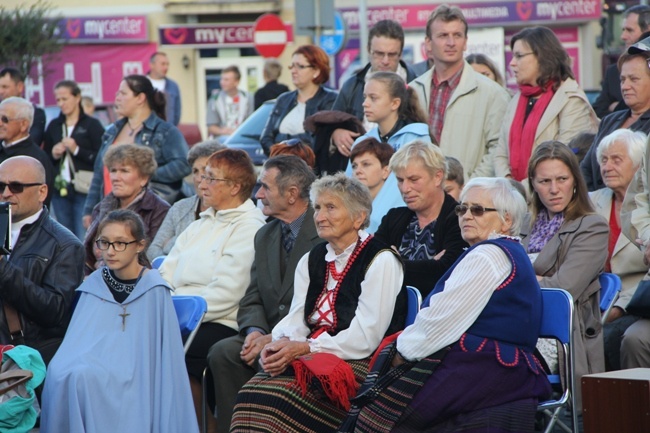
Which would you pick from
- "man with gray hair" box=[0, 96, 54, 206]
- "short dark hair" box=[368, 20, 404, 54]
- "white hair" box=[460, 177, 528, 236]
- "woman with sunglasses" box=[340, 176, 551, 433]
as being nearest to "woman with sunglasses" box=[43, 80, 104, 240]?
"man with gray hair" box=[0, 96, 54, 206]

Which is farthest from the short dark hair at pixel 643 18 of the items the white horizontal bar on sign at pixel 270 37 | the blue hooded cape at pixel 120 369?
the white horizontal bar on sign at pixel 270 37

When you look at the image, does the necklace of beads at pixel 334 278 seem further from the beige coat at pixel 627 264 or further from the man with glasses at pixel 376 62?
the man with glasses at pixel 376 62

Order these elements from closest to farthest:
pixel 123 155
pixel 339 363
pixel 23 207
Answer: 1. pixel 339 363
2. pixel 23 207
3. pixel 123 155

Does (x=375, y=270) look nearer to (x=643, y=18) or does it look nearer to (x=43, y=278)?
(x=43, y=278)

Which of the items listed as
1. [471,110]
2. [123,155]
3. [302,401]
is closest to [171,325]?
[302,401]

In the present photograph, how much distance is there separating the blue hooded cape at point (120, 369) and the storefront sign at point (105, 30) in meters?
25.4

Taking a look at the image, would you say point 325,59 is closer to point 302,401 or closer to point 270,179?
point 270,179

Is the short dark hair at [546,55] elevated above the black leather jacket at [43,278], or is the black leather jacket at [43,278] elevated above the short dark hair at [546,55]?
the short dark hair at [546,55]

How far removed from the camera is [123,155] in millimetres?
9000

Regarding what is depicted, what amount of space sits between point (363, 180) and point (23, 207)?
2242 millimetres

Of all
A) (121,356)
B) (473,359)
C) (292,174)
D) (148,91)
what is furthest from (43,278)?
(148,91)

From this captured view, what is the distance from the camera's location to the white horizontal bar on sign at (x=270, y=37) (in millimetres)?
20250

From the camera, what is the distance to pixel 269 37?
804 inches

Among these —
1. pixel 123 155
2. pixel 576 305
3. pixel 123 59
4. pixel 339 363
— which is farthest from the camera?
pixel 123 59
